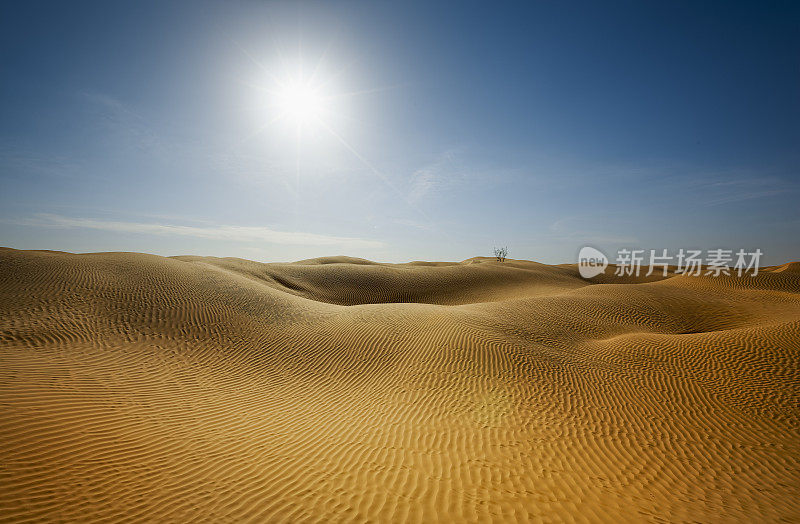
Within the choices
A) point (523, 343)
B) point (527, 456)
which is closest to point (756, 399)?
point (523, 343)

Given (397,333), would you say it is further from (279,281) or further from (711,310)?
(279,281)

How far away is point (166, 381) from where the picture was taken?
9117 mm

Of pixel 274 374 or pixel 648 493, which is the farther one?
pixel 274 374

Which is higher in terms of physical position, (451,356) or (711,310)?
(711,310)

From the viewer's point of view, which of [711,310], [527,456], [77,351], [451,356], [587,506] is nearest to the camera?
[587,506]

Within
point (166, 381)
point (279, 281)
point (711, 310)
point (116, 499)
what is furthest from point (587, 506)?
point (279, 281)

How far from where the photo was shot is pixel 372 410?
8.55 m

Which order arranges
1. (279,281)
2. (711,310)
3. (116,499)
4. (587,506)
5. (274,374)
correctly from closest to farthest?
(116,499) → (587,506) → (274,374) → (711,310) → (279,281)

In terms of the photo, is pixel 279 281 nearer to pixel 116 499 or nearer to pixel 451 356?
pixel 451 356

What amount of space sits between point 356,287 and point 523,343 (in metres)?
23.6

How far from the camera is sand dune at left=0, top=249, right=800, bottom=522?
4.98 metres

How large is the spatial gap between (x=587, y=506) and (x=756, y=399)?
8.19 metres

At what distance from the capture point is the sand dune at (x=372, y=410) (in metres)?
4.98

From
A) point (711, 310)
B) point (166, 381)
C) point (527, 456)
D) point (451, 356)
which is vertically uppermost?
point (711, 310)
